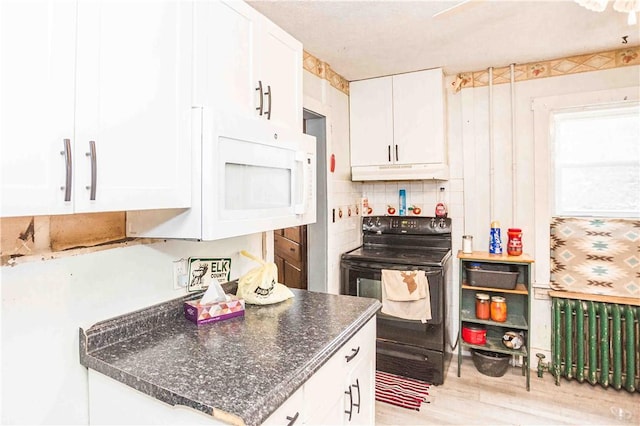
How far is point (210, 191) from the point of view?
1146 mm

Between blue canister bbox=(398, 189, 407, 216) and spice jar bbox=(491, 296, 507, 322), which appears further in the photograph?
blue canister bbox=(398, 189, 407, 216)

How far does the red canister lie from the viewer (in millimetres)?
2812

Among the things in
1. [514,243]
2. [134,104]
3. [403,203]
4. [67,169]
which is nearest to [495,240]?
[514,243]

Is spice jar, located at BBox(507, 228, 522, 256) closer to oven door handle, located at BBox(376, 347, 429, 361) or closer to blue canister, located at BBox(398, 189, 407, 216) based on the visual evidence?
blue canister, located at BBox(398, 189, 407, 216)

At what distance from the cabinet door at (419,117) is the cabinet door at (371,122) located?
67mm

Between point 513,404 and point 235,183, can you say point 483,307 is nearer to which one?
point 513,404

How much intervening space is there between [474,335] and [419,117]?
1.74m

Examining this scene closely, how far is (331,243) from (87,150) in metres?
2.09

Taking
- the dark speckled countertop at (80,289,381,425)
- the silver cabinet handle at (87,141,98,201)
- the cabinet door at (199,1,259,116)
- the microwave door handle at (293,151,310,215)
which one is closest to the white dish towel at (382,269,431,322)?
the dark speckled countertop at (80,289,381,425)

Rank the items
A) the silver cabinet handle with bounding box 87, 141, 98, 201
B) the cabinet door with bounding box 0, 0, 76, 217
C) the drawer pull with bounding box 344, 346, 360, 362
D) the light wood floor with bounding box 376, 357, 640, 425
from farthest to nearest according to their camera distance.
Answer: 1. the light wood floor with bounding box 376, 357, 640, 425
2. the drawer pull with bounding box 344, 346, 360, 362
3. the silver cabinet handle with bounding box 87, 141, 98, 201
4. the cabinet door with bounding box 0, 0, 76, 217

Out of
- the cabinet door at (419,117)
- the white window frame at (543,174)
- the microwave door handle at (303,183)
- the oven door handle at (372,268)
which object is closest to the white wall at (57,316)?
the microwave door handle at (303,183)

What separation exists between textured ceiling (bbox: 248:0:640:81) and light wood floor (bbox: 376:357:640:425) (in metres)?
2.28

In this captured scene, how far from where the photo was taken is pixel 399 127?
2994 mm

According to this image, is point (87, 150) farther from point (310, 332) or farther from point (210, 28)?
point (310, 332)
